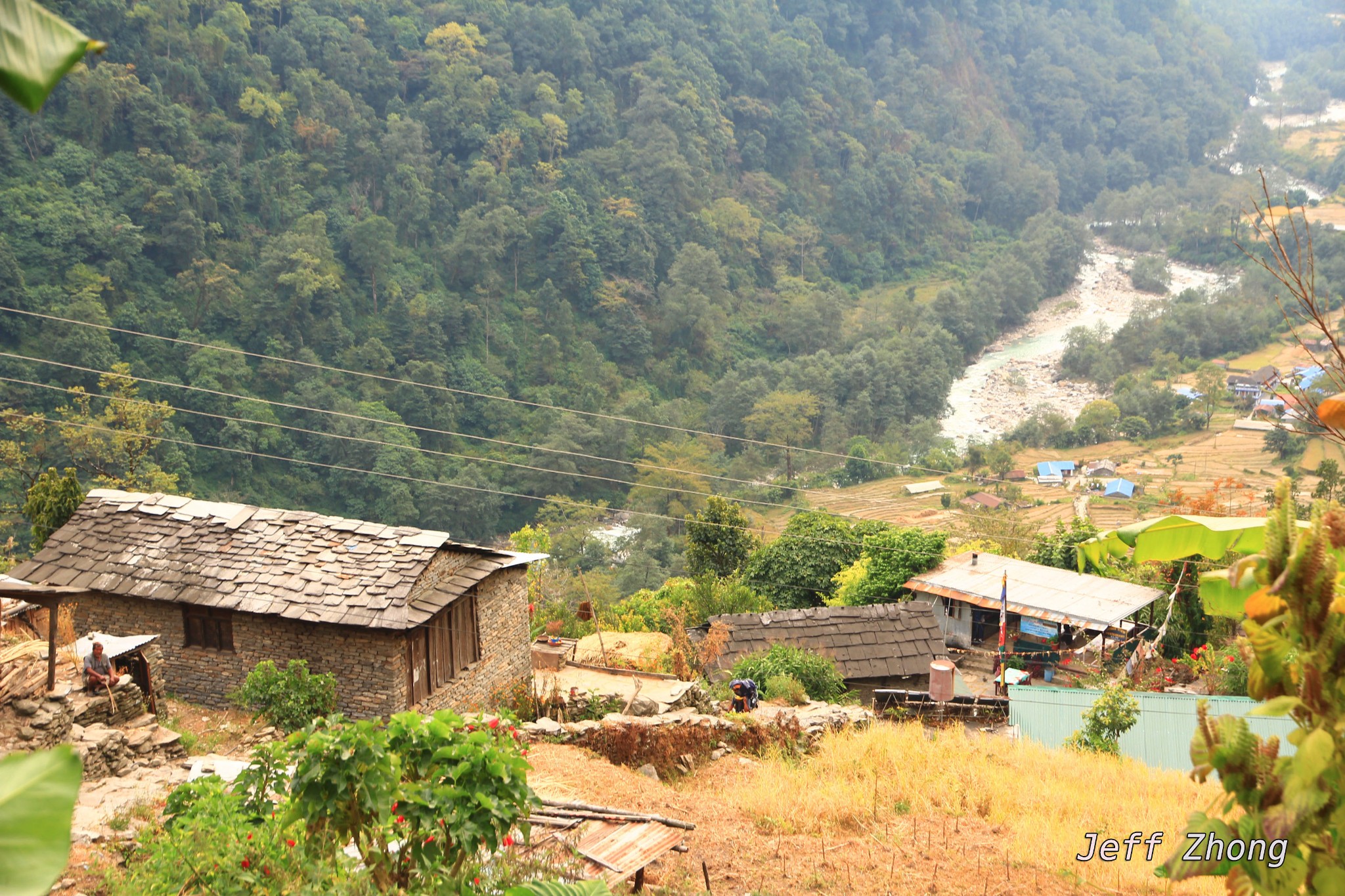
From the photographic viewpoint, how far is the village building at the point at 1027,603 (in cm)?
1619

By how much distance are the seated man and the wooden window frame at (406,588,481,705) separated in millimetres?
2607

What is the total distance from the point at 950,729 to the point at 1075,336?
187 feet

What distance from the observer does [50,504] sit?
14125 mm

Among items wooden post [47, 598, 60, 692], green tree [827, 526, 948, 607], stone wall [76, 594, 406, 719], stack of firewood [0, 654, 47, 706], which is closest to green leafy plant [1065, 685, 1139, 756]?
stone wall [76, 594, 406, 719]

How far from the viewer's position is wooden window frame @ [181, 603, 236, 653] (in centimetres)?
1028

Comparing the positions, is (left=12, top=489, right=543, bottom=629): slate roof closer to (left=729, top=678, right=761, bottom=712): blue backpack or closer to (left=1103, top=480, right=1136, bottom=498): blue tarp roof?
(left=729, top=678, right=761, bottom=712): blue backpack

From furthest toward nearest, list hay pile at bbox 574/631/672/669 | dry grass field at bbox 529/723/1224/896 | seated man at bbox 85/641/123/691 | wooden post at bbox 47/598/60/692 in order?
hay pile at bbox 574/631/672/669 → seated man at bbox 85/641/123/691 → wooden post at bbox 47/598/60/692 → dry grass field at bbox 529/723/1224/896

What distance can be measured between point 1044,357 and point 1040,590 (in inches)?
1957

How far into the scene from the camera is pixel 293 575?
10.2 m

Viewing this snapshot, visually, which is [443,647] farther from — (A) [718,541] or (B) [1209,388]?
(B) [1209,388]

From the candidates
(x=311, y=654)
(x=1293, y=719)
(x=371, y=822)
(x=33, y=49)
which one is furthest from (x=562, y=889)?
(x=311, y=654)

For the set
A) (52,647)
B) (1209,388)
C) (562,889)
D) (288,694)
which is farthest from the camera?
(1209,388)

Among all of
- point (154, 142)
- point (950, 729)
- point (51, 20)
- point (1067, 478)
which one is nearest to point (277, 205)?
point (154, 142)

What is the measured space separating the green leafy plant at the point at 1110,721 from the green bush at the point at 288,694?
759 centimetres
